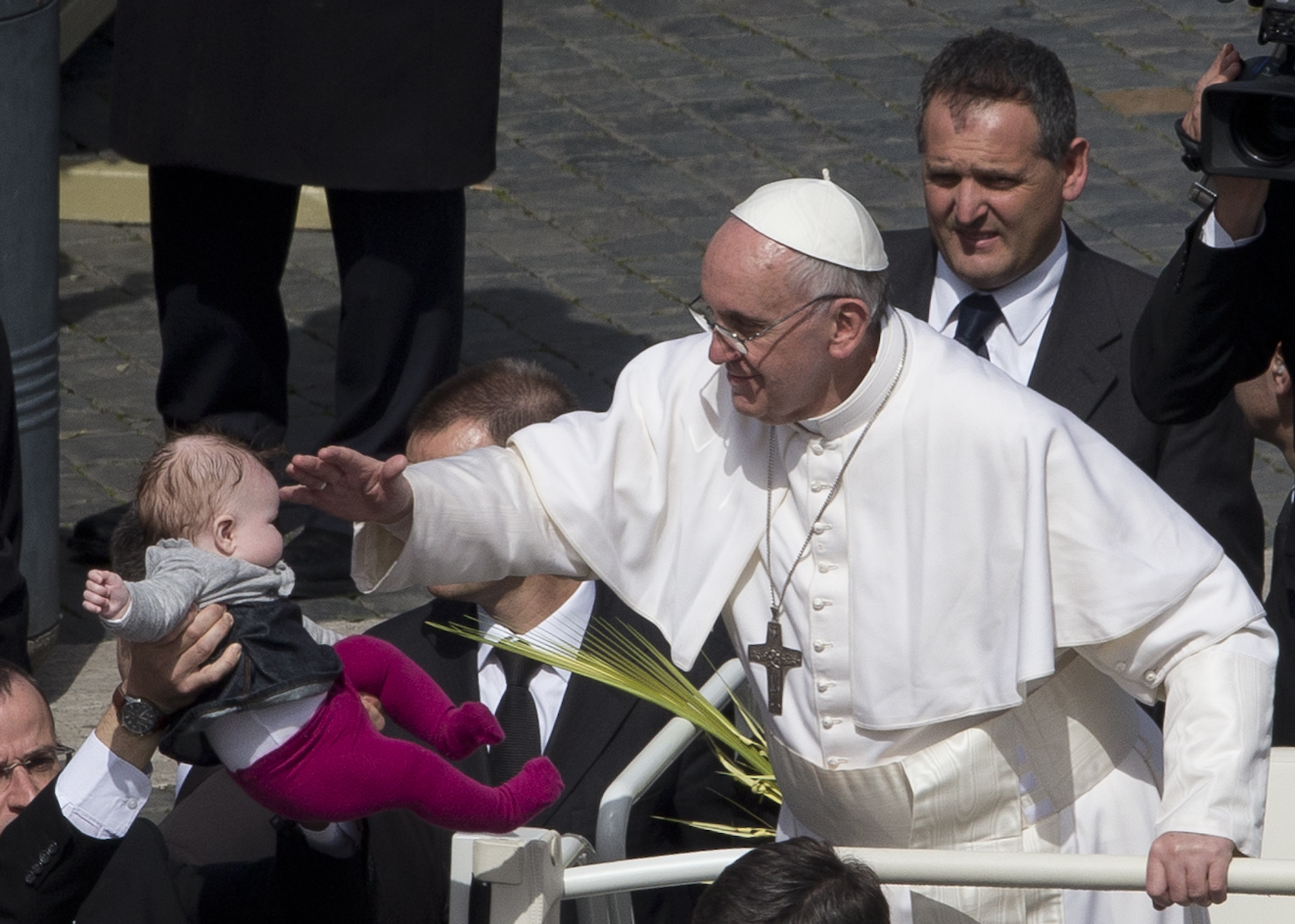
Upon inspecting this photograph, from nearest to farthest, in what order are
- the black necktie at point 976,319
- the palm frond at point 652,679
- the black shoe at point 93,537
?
the palm frond at point 652,679 → the black necktie at point 976,319 → the black shoe at point 93,537

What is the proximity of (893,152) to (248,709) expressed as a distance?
18.1ft

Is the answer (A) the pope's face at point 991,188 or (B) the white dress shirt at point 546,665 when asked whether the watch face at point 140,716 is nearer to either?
(B) the white dress shirt at point 546,665

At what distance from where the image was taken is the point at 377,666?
323 centimetres

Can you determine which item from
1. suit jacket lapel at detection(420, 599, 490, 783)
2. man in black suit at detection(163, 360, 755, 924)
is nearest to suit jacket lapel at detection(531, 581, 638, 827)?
man in black suit at detection(163, 360, 755, 924)

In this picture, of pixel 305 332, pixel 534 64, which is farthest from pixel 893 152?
pixel 305 332

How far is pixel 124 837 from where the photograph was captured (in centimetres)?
313

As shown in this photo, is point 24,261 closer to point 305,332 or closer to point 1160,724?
point 305,332

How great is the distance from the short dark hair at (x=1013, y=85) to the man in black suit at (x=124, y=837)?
5.94 ft

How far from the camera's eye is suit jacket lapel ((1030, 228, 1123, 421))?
13.0ft

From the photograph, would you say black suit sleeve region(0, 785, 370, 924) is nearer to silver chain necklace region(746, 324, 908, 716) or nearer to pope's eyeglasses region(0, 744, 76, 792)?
pope's eyeglasses region(0, 744, 76, 792)

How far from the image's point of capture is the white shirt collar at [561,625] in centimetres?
382

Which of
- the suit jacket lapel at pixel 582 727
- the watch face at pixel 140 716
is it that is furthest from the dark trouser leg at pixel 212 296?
the watch face at pixel 140 716

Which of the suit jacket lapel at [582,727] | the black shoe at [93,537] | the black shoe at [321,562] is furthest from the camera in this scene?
the black shoe at [93,537]

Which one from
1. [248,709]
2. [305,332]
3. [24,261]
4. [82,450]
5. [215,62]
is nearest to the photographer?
[248,709]
